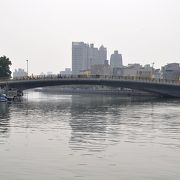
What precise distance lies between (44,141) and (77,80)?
96.0 metres

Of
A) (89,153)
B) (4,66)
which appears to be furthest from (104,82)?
(89,153)

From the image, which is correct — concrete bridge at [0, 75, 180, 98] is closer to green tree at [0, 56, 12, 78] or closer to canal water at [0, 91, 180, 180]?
green tree at [0, 56, 12, 78]

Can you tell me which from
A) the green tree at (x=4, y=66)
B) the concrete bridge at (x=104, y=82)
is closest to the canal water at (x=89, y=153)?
the concrete bridge at (x=104, y=82)

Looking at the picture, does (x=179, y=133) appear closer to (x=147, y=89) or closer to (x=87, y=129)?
(x=87, y=129)

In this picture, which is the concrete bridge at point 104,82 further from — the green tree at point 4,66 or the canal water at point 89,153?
the canal water at point 89,153

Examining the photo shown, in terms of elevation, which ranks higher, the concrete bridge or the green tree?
the green tree

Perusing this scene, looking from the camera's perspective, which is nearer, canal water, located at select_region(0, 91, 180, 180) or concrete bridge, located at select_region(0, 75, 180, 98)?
canal water, located at select_region(0, 91, 180, 180)

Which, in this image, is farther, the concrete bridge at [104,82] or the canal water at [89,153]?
the concrete bridge at [104,82]

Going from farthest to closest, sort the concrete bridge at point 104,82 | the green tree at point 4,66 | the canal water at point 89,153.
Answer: the green tree at point 4,66 < the concrete bridge at point 104,82 < the canal water at point 89,153

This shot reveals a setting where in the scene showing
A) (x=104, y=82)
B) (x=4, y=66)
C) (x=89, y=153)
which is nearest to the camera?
(x=89, y=153)

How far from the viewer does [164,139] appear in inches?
1490

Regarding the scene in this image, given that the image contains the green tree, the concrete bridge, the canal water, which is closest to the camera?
the canal water

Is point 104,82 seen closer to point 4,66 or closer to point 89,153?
point 4,66

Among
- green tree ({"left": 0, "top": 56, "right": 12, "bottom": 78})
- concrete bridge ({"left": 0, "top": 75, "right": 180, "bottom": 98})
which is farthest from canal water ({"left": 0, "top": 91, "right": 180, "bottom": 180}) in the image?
green tree ({"left": 0, "top": 56, "right": 12, "bottom": 78})
